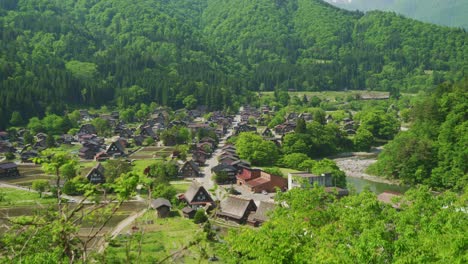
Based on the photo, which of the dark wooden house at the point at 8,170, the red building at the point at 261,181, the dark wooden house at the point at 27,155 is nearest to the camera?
the red building at the point at 261,181

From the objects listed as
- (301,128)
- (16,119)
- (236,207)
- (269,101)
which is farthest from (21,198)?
(269,101)

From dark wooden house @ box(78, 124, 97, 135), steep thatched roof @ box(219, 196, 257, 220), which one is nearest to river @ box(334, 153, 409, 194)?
steep thatched roof @ box(219, 196, 257, 220)

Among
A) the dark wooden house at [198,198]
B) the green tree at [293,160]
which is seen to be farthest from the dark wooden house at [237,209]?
the green tree at [293,160]

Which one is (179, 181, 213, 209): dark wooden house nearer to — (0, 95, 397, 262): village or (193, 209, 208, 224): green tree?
(0, 95, 397, 262): village

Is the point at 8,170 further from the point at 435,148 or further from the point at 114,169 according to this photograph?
the point at 435,148

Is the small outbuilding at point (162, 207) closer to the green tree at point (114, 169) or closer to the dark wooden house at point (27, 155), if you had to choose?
the green tree at point (114, 169)
